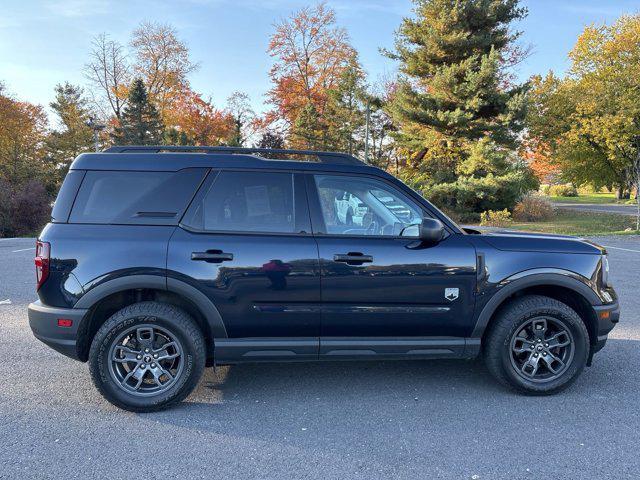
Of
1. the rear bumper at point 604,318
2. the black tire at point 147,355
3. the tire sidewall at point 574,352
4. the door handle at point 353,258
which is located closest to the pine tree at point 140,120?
the black tire at point 147,355

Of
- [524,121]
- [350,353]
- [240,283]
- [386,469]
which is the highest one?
[524,121]

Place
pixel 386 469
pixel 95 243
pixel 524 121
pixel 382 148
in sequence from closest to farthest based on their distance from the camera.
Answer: pixel 386 469, pixel 95 243, pixel 524 121, pixel 382 148

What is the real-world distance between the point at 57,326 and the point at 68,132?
43432mm

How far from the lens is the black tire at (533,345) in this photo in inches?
141

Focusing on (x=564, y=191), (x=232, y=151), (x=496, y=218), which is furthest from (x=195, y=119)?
(x=564, y=191)

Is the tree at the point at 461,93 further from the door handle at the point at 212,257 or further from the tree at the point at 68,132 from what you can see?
the tree at the point at 68,132

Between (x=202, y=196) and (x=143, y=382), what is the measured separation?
148 cm

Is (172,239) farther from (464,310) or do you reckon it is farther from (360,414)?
(464,310)

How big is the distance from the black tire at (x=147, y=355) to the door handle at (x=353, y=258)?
1.19 m

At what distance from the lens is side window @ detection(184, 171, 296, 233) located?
3.43 metres

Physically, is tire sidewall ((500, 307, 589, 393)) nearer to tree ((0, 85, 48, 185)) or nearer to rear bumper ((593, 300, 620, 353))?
rear bumper ((593, 300, 620, 353))

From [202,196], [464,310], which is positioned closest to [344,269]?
[464,310]

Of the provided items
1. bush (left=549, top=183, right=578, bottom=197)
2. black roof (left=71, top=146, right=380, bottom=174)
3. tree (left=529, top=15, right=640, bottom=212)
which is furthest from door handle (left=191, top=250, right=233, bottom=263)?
bush (left=549, top=183, right=578, bottom=197)

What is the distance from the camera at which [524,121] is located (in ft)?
69.6
